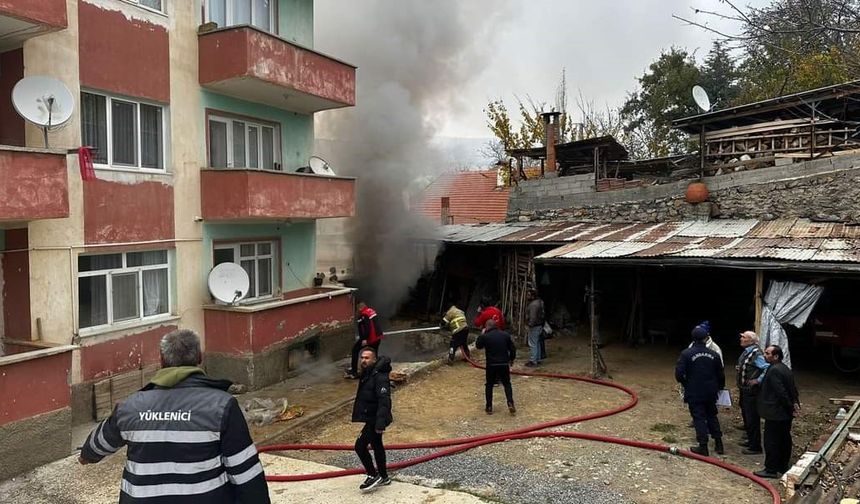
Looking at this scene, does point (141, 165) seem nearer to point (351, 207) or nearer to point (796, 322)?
point (351, 207)

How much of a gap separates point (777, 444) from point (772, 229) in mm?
6784

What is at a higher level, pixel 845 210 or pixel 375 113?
pixel 375 113

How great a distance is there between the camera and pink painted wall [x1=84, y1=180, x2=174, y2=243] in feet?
30.4

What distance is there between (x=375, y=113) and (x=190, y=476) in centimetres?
1490

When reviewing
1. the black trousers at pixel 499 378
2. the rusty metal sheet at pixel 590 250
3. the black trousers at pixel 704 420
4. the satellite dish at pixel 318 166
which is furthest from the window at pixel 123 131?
the black trousers at pixel 704 420

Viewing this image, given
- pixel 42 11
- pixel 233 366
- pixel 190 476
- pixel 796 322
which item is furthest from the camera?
pixel 233 366

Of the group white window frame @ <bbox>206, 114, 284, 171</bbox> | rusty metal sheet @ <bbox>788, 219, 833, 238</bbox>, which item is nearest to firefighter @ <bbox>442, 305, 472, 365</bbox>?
white window frame @ <bbox>206, 114, 284, 171</bbox>

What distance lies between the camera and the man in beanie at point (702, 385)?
748 cm

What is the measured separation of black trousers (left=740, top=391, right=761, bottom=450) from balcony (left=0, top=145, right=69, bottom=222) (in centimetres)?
957

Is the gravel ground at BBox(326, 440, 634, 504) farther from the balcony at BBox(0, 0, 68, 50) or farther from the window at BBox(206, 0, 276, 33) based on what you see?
the window at BBox(206, 0, 276, 33)

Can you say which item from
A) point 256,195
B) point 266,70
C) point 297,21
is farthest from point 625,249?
point 297,21

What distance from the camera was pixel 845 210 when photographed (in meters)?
12.2

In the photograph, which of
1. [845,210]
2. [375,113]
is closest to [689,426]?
[845,210]

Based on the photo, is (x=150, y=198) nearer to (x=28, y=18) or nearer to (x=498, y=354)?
(x=28, y=18)
